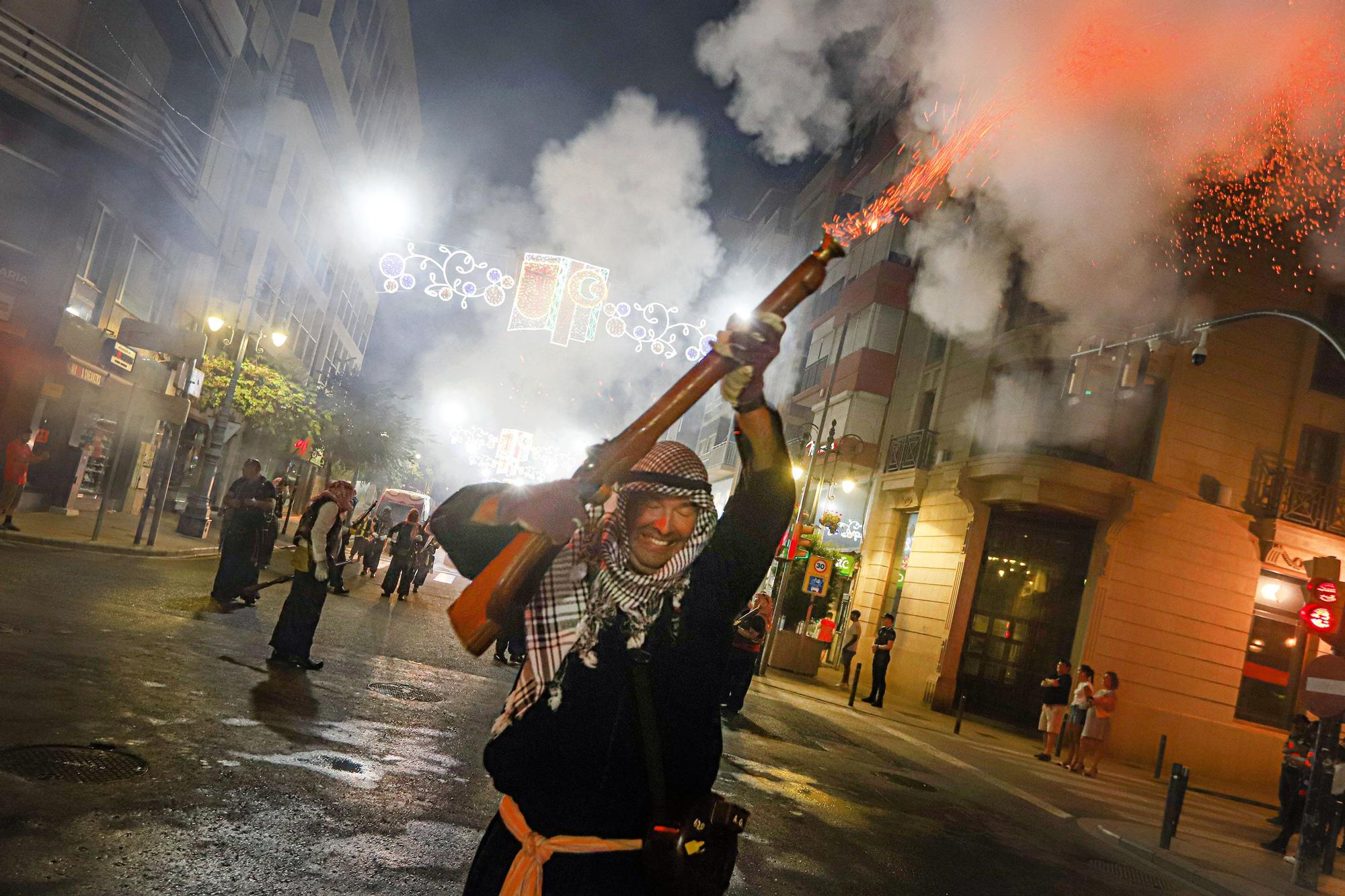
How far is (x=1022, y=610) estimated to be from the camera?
64.3ft

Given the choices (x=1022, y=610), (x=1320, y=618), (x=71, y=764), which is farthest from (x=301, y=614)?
(x=1022, y=610)

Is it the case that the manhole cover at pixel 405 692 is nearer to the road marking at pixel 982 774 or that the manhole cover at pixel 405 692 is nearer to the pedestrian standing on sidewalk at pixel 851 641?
the road marking at pixel 982 774

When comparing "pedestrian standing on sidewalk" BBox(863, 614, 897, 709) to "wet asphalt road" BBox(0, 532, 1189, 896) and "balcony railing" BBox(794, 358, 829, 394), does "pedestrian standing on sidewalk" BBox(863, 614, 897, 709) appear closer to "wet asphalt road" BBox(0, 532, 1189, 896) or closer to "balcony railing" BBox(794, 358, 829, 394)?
"wet asphalt road" BBox(0, 532, 1189, 896)

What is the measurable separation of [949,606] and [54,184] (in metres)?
19.0

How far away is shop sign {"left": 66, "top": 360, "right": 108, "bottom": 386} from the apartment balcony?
20.4m

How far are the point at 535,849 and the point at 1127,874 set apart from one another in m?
7.59

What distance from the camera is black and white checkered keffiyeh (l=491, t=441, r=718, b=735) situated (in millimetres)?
2033

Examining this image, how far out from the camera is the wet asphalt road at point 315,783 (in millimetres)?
3875

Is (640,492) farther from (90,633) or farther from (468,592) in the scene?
(90,633)

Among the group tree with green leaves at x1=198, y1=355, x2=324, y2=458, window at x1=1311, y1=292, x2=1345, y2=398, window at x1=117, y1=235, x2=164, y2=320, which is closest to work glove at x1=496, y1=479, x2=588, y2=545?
window at x1=117, y1=235, x2=164, y2=320

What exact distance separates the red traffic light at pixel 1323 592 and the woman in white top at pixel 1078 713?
4748 millimetres

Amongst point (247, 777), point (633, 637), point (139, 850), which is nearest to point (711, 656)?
point (633, 637)

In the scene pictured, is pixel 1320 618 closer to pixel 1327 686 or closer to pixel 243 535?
pixel 1327 686

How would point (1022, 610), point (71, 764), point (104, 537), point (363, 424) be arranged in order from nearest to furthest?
1. point (71, 764)
2. point (104, 537)
3. point (1022, 610)
4. point (363, 424)
